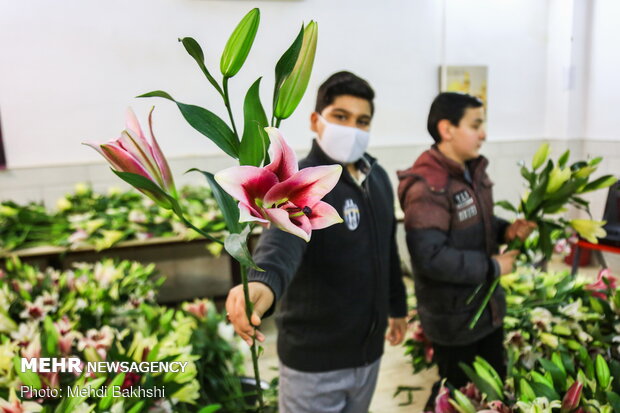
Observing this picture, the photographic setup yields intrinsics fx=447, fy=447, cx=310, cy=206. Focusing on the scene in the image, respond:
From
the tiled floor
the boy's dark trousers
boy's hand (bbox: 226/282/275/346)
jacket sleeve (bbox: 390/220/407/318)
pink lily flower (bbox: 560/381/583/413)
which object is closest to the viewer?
boy's hand (bbox: 226/282/275/346)

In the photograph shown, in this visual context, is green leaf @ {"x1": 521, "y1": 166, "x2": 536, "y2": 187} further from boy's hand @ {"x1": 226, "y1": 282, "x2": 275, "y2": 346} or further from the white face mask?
boy's hand @ {"x1": 226, "y1": 282, "x2": 275, "y2": 346}

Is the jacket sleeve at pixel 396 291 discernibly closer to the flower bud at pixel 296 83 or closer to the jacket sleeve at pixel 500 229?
the jacket sleeve at pixel 500 229

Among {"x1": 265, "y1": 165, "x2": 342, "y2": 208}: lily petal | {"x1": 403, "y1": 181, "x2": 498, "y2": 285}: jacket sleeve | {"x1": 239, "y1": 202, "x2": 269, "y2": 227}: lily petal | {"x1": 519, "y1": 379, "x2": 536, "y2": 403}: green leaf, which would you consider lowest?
{"x1": 519, "y1": 379, "x2": 536, "y2": 403}: green leaf

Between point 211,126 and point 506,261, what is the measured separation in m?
1.08

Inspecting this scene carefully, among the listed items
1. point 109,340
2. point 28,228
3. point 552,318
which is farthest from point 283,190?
point 28,228

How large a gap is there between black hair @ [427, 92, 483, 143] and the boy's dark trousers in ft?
2.41

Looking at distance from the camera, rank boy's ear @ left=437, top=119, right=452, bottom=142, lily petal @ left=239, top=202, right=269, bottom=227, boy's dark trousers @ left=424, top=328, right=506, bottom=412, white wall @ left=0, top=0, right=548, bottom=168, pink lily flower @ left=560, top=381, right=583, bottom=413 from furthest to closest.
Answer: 1. white wall @ left=0, top=0, right=548, bottom=168
2. boy's dark trousers @ left=424, top=328, right=506, bottom=412
3. boy's ear @ left=437, top=119, right=452, bottom=142
4. pink lily flower @ left=560, top=381, right=583, bottom=413
5. lily petal @ left=239, top=202, right=269, bottom=227

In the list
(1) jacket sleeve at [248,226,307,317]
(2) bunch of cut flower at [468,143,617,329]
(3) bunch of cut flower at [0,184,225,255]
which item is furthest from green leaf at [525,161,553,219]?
(3) bunch of cut flower at [0,184,225,255]

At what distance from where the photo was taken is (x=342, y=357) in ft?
3.56

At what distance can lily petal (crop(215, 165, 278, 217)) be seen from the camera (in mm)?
335

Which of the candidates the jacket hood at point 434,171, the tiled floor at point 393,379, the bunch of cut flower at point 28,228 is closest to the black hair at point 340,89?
the jacket hood at point 434,171

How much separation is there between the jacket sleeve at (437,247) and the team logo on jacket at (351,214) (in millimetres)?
249

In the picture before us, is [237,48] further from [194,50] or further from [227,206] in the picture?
[227,206]

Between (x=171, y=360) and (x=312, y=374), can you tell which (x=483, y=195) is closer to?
(x=312, y=374)
